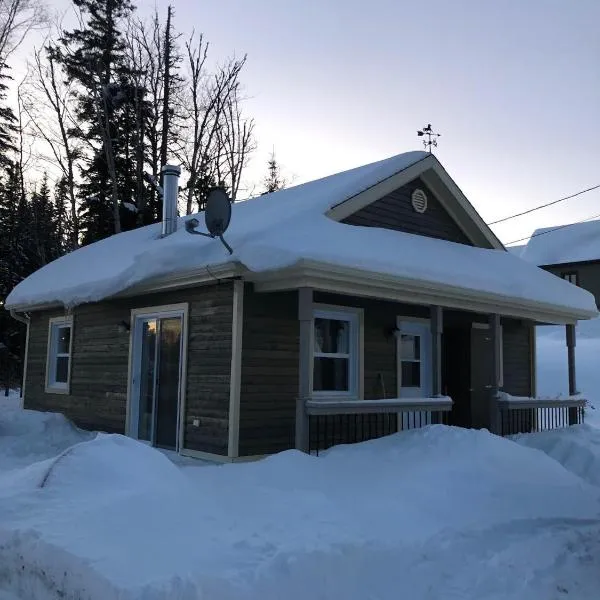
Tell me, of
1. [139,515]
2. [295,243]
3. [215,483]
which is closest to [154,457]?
[215,483]

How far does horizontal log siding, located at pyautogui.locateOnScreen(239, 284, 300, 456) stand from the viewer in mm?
8406

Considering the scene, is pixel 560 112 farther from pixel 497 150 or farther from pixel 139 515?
pixel 139 515

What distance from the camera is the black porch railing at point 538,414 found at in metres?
10.5

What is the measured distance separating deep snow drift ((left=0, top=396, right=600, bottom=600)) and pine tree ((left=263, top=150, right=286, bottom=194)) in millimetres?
30367

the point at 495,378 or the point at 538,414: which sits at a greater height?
the point at 495,378

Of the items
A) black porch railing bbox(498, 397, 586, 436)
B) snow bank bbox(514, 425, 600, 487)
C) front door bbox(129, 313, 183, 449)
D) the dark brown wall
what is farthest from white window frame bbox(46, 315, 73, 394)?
snow bank bbox(514, 425, 600, 487)

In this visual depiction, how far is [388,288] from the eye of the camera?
8523 millimetres

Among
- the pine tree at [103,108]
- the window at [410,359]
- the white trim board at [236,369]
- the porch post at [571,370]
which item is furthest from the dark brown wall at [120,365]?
the pine tree at [103,108]

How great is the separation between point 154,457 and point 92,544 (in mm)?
1537

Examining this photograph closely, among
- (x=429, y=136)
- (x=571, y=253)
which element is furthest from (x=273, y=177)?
(x=429, y=136)

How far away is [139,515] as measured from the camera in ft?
15.4

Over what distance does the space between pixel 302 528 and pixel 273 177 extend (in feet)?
114

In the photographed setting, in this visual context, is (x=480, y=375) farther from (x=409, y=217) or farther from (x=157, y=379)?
(x=157, y=379)

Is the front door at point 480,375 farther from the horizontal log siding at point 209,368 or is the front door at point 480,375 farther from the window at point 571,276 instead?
the window at point 571,276
